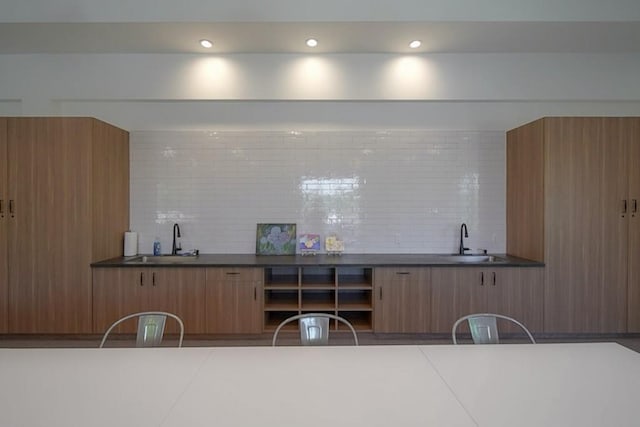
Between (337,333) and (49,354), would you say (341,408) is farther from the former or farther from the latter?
(337,333)

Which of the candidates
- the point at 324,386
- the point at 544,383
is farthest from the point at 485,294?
the point at 324,386

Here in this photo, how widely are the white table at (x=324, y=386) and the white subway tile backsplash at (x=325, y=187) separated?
2.43 meters

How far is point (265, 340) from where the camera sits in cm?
371

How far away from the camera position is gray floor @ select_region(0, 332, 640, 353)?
363cm

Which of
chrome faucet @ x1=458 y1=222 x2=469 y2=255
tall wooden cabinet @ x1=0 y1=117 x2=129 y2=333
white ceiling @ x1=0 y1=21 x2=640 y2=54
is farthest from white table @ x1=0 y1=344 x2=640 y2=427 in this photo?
white ceiling @ x1=0 y1=21 x2=640 y2=54

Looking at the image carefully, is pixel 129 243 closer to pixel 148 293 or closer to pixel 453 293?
pixel 148 293

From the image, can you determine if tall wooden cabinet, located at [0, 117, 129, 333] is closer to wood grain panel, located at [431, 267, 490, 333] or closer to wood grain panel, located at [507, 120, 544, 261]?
wood grain panel, located at [431, 267, 490, 333]

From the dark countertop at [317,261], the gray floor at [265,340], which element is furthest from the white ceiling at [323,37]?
the gray floor at [265,340]

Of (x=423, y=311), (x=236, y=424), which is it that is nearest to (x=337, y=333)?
(x=423, y=311)

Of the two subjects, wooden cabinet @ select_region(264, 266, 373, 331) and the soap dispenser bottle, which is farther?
the soap dispenser bottle

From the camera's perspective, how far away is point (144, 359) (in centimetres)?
177

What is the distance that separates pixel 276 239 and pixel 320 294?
82 cm

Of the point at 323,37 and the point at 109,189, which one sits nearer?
the point at 323,37

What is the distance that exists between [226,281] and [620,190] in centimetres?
409
